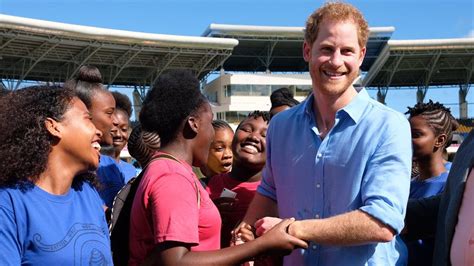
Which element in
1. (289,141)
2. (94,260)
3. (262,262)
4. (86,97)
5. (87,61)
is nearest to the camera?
(94,260)

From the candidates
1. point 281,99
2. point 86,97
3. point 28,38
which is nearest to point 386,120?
point 86,97

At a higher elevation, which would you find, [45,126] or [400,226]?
[45,126]

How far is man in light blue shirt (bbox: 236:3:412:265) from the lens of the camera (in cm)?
214

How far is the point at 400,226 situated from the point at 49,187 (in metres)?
1.39

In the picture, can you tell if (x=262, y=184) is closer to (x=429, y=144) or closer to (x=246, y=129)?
(x=246, y=129)

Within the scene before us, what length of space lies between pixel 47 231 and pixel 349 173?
3.92 ft

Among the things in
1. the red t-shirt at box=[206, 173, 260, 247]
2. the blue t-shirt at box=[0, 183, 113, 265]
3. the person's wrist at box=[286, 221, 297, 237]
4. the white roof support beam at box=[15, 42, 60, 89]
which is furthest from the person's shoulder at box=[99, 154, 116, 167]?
Result: the white roof support beam at box=[15, 42, 60, 89]

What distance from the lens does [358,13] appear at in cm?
234

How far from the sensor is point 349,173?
2252 millimetres

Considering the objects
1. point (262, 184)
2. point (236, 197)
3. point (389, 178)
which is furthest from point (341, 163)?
point (236, 197)

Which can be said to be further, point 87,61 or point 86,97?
point 87,61

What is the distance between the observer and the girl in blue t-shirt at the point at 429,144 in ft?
11.9

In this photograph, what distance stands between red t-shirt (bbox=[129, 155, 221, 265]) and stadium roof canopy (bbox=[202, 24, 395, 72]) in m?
42.4

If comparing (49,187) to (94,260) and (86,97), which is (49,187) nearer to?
(94,260)
